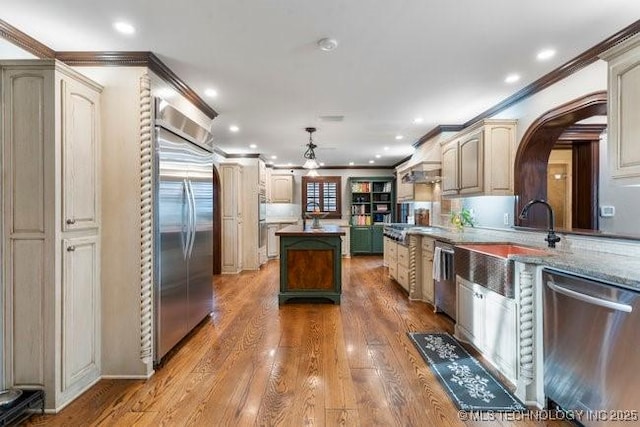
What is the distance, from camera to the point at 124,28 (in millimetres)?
2174

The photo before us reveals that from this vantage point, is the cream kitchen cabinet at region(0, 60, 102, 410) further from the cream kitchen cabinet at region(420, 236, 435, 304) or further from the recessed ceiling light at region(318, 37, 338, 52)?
the cream kitchen cabinet at region(420, 236, 435, 304)

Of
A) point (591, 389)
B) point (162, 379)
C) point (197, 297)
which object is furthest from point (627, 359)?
point (197, 297)

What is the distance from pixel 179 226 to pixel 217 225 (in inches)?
139

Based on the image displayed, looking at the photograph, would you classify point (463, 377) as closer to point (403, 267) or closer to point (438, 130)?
point (403, 267)

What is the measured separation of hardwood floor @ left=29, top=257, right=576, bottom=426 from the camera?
1.94 m

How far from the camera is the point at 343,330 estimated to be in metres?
3.31

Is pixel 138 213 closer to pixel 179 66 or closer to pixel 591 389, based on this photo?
pixel 179 66

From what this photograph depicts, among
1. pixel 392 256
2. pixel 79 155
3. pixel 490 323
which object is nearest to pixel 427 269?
pixel 392 256

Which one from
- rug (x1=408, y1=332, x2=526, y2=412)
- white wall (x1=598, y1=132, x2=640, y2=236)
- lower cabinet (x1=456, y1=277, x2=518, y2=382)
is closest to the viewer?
rug (x1=408, y1=332, x2=526, y2=412)

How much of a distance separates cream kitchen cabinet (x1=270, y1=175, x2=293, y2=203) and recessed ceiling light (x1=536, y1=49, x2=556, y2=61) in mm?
6561

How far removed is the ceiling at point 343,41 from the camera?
6.48ft

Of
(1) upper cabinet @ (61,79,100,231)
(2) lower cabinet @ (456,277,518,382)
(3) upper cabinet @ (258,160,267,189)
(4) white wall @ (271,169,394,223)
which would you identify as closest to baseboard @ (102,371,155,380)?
(1) upper cabinet @ (61,79,100,231)

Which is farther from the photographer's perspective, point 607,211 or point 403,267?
point 403,267

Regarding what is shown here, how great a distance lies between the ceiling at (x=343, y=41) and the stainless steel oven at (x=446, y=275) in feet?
5.46
